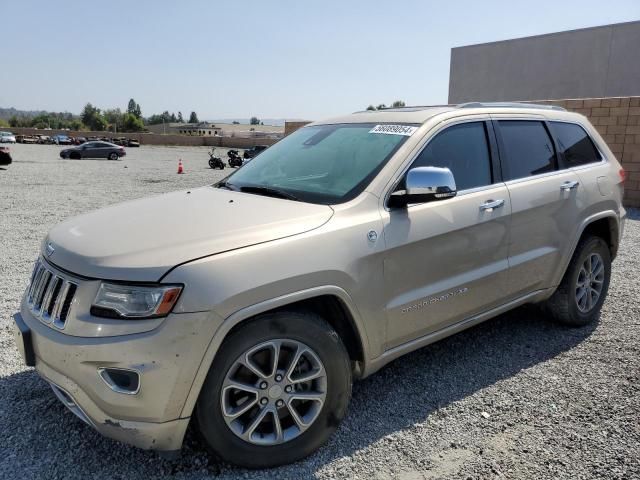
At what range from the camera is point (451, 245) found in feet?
10.7

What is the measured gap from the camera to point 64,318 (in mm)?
2426

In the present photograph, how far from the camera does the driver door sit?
9.89 ft

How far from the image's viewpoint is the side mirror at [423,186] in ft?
9.57

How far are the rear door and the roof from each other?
11cm

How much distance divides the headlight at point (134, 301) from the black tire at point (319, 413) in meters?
0.34

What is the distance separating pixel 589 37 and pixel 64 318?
35197mm

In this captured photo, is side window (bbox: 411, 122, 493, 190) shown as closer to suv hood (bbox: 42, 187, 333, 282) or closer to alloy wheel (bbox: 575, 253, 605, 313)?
suv hood (bbox: 42, 187, 333, 282)

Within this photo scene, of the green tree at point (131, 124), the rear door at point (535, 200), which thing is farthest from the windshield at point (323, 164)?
the green tree at point (131, 124)

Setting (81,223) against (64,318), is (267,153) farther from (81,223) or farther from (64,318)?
(64,318)

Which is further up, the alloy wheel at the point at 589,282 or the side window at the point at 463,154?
the side window at the point at 463,154

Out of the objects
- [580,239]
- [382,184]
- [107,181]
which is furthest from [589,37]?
[382,184]

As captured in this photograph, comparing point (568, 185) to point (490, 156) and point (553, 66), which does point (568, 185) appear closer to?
point (490, 156)

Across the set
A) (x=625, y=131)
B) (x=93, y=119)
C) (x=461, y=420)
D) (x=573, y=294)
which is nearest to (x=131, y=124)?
(x=93, y=119)

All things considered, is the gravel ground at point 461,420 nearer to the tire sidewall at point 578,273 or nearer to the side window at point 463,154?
the tire sidewall at point 578,273
